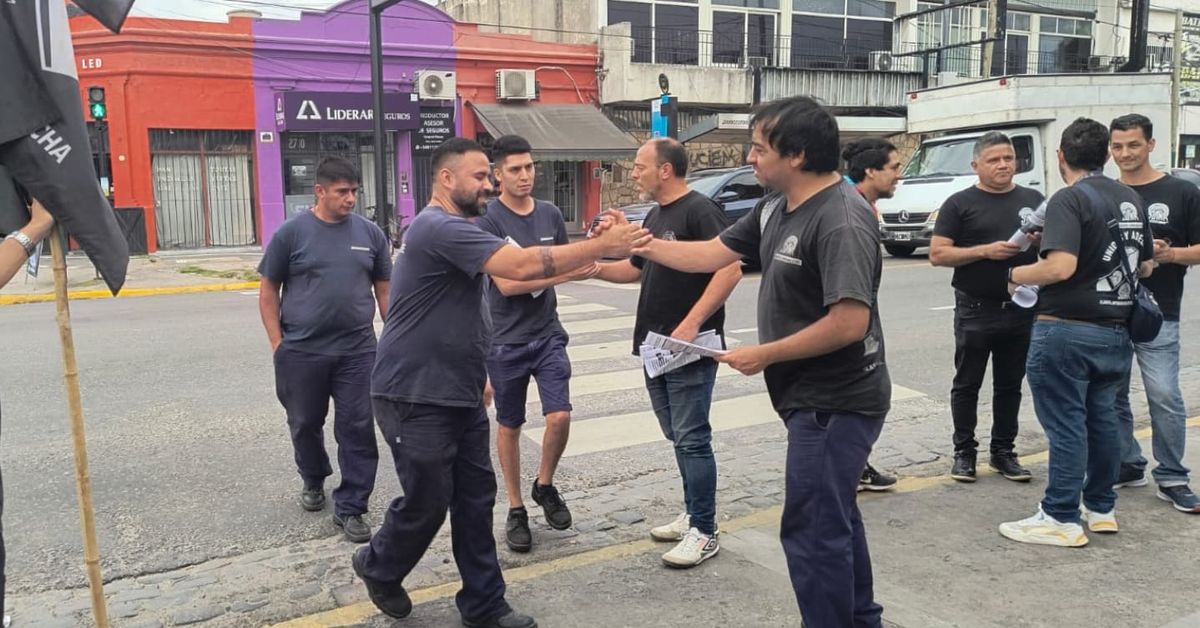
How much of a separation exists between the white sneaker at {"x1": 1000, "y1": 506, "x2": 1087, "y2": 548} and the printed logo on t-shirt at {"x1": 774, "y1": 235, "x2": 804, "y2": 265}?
2.20 m

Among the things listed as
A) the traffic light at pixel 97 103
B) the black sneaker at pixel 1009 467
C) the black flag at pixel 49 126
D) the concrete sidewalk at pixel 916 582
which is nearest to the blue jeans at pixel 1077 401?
the concrete sidewalk at pixel 916 582

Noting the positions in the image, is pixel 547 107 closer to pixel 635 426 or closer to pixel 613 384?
pixel 613 384

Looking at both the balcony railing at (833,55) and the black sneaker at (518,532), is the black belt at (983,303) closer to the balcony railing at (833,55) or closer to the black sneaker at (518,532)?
the black sneaker at (518,532)

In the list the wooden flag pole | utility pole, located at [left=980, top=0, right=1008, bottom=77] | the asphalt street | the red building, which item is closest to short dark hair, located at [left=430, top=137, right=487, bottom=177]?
the wooden flag pole

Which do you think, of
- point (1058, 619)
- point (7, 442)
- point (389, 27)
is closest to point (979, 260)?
point (1058, 619)

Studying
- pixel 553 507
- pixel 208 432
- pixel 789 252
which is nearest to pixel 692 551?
pixel 553 507

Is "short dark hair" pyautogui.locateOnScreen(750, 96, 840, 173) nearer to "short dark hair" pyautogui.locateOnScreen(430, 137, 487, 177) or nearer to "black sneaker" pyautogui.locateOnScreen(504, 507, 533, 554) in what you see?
"short dark hair" pyautogui.locateOnScreen(430, 137, 487, 177)

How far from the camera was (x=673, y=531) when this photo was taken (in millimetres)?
4367

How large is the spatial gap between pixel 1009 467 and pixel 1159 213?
1576 millimetres

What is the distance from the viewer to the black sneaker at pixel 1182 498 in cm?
462

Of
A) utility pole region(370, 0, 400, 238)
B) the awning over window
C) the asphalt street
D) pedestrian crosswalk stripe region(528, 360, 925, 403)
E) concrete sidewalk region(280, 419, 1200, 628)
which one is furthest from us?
the awning over window

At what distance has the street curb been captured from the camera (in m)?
13.2

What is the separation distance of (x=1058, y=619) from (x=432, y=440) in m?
2.50

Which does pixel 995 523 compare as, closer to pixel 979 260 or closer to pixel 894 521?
pixel 894 521
